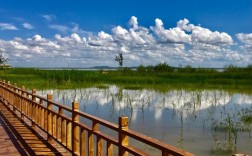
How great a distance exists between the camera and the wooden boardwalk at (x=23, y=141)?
6750 mm

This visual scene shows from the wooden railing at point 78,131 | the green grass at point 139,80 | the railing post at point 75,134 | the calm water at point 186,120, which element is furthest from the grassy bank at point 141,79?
the railing post at point 75,134

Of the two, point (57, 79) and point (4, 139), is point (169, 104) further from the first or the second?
point (57, 79)

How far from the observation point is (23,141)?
25.1 ft

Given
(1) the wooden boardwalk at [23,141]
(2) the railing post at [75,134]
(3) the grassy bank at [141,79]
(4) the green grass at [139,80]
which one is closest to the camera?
(2) the railing post at [75,134]

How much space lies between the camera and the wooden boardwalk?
675cm

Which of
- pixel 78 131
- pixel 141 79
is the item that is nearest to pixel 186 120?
pixel 78 131

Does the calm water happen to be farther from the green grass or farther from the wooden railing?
the green grass

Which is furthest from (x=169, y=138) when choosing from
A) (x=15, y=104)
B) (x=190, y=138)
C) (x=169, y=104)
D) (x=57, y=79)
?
(x=57, y=79)

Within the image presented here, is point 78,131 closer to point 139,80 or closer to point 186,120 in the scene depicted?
point 186,120

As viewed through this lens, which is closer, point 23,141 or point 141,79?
point 23,141

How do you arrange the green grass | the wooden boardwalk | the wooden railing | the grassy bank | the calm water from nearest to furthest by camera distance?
the wooden railing
the wooden boardwalk
the calm water
the grassy bank
the green grass

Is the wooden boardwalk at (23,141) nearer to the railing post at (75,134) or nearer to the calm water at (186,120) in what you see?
the railing post at (75,134)

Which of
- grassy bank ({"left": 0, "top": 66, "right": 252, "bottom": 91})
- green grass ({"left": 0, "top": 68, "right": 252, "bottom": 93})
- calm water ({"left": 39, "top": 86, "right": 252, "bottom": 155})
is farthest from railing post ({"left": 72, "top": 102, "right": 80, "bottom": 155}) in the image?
green grass ({"left": 0, "top": 68, "right": 252, "bottom": 93})

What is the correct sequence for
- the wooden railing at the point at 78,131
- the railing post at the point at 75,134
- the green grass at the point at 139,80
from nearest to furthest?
the wooden railing at the point at 78,131 < the railing post at the point at 75,134 < the green grass at the point at 139,80
